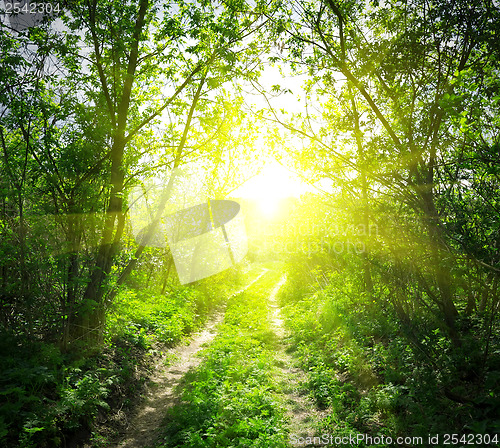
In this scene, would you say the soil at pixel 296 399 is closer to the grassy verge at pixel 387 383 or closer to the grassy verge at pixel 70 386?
the grassy verge at pixel 387 383

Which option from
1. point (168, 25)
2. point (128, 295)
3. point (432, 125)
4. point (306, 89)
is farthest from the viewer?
point (128, 295)

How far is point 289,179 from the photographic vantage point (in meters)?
8.46

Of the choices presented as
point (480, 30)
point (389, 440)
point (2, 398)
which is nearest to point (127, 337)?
point (2, 398)

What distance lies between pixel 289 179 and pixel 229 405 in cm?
549

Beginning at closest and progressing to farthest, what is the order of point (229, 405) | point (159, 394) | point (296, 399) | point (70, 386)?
point (70, 386), point (229, 405), point (296, 399), point (159, 394)

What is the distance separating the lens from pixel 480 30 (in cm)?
513

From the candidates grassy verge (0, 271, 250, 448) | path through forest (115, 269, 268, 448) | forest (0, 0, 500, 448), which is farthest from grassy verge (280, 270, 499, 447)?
grassy verge (0, 271, 250, 448)

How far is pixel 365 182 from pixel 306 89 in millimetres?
2441

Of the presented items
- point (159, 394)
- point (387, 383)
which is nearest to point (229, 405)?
point (159, 394)

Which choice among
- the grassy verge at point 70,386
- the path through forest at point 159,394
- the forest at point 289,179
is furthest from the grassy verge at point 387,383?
the grassy verge at point 70,386

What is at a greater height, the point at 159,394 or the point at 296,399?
the point at 159,394

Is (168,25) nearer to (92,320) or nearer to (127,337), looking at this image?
(92,320)

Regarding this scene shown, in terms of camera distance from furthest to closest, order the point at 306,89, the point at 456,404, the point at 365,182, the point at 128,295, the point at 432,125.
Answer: the point at 128,295, the point at 306,89, the point at 365,182, the point at 432,125, the point at 456,404

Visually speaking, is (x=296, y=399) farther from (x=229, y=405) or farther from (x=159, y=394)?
(x=159, y=394)
